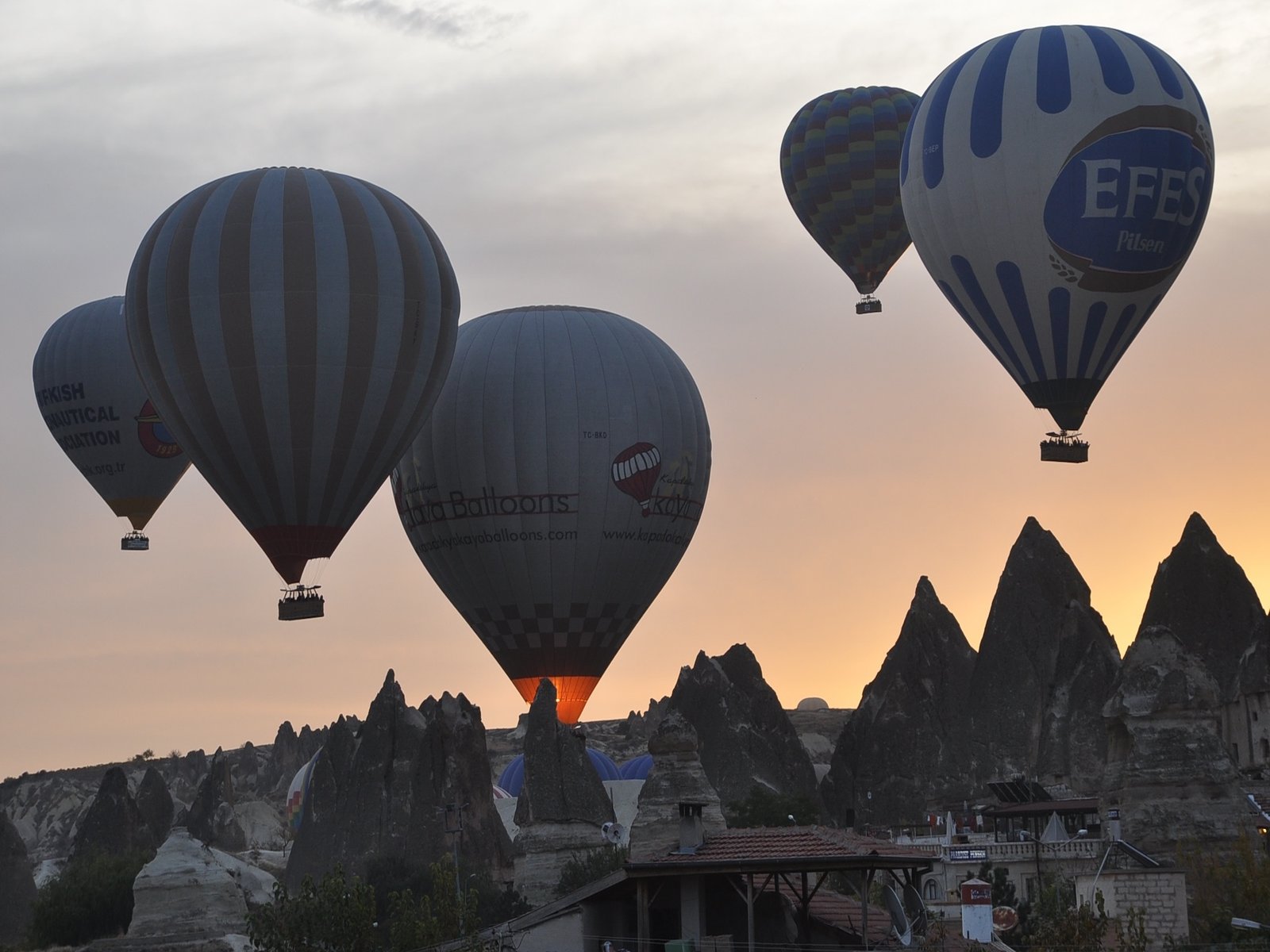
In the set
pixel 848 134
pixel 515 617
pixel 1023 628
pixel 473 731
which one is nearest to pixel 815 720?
pixel 1023 628

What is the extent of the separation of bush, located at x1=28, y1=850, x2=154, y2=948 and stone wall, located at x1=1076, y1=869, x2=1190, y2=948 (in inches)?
1366

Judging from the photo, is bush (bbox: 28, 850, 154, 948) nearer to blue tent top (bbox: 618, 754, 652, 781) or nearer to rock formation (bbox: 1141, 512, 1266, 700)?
blue tent top (bbox: 618, 754, 652, 781)

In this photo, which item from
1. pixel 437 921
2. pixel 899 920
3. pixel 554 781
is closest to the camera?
pixel 899 920

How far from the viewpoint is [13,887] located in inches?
3484

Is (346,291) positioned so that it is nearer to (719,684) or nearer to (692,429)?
(692,429)

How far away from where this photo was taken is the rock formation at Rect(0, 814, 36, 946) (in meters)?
84.4

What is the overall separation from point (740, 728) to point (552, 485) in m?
42.8

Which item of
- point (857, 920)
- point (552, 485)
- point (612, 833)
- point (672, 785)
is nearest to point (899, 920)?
point (857, 920)

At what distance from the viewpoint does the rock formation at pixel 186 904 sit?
58.1 m

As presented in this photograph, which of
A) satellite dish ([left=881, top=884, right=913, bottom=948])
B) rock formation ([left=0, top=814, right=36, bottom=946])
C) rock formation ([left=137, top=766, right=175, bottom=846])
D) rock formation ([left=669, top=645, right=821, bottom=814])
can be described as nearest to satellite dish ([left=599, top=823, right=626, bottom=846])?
satellite dish ([left=881, top=884, right=913, bottom=948])

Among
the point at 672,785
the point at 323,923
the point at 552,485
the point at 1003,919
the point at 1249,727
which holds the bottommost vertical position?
the point at 1003,919

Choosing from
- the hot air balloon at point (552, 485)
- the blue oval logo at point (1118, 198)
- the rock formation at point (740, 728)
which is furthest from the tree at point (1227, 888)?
the rock formation at point (740, 728)

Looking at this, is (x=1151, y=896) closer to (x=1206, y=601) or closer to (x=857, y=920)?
(x=857, y=920)

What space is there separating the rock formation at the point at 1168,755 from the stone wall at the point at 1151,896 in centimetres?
1116
